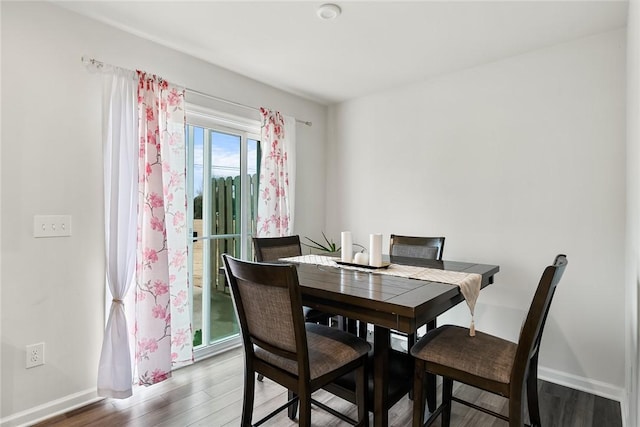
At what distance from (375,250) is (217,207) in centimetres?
157

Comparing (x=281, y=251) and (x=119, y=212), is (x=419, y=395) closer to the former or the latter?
(x=281, y=251)

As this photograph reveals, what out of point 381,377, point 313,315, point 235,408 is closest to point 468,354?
point 381,377

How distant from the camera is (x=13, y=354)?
1.91 m

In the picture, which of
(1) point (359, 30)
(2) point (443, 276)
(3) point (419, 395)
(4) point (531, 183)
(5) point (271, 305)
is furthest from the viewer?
(4) point (531, 183)

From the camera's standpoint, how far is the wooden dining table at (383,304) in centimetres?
143

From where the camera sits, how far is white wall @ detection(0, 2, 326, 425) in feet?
6.26

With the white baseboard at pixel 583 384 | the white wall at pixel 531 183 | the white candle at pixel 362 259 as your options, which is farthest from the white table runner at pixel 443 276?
the white baseboard at pixel 583 384

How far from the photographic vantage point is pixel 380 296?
4.99ft

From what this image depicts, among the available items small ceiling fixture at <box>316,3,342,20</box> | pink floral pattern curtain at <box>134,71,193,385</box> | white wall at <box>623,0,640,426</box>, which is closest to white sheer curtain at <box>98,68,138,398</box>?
pink floral pattern curtain at <box>134,71,193,385</box>

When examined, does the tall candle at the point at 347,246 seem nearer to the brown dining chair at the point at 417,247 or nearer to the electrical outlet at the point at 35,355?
the brown dining chair at the point at 417,247

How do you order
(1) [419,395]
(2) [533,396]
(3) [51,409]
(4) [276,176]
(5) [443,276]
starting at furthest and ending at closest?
(4) [276,176]
(3) [51,409]
(5) [443,276]
(2) [533,396]
(1) [419,395]

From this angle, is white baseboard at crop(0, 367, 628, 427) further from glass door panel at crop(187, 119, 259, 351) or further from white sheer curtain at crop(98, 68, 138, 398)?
glass door panel at crop(187, 119, 259, 351)

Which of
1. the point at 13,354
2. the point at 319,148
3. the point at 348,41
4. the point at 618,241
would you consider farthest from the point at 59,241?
the point at 618,241

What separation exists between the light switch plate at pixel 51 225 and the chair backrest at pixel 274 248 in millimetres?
1190
